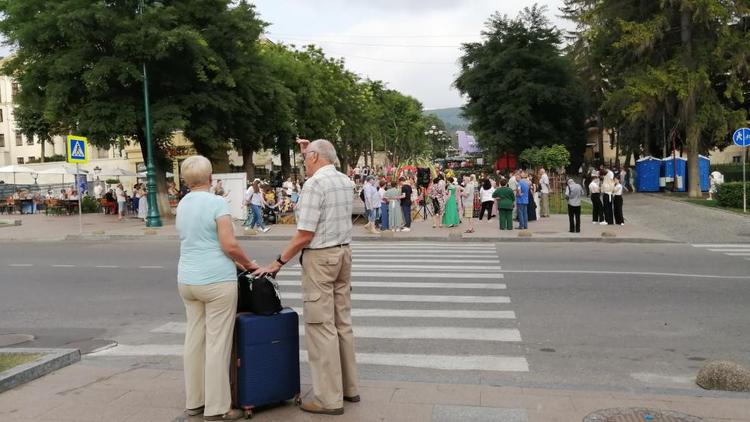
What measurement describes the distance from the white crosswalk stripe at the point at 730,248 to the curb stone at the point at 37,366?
13366mm

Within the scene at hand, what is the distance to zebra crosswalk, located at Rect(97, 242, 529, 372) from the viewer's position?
6.50 metres

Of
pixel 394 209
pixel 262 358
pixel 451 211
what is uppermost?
pixel 394 209

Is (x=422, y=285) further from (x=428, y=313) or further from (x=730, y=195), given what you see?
(x=730, y=195)

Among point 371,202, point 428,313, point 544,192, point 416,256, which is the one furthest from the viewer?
point 544,192

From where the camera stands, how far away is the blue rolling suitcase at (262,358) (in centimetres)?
450

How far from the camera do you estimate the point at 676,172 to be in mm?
36281

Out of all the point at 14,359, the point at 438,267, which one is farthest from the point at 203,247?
the point at 438,267

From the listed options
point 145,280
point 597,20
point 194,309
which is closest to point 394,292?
point 145,280

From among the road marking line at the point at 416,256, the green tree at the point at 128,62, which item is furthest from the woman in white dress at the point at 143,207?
the road marking line at the point at 416,256

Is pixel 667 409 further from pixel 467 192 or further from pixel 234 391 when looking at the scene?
pixel 467 192

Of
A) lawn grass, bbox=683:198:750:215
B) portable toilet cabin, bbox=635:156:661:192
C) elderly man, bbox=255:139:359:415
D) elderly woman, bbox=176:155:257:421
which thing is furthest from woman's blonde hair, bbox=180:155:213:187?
portable toilet cabin, bbox=635:156:661:192

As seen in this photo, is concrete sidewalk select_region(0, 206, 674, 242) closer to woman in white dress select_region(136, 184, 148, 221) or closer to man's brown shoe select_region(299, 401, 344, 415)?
woman in white dress select_region(136, 184, 148, 221)

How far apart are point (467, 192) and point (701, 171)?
59.8ft

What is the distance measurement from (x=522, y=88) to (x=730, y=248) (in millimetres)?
33154
